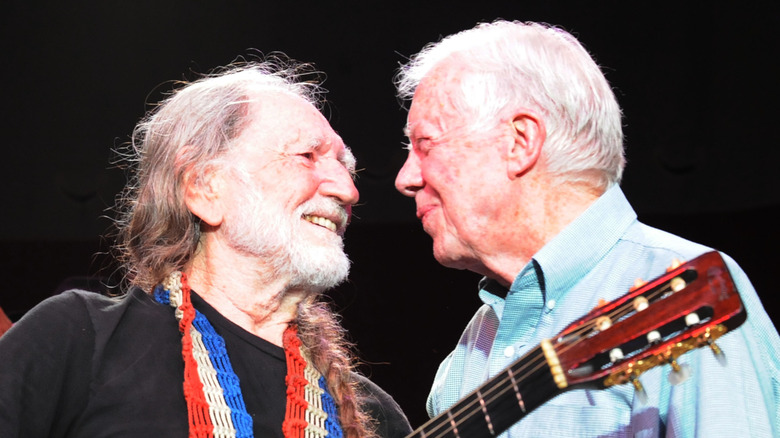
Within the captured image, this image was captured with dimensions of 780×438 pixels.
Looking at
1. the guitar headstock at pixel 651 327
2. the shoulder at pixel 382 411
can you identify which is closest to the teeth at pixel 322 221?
the shoulder at pixel 382 411

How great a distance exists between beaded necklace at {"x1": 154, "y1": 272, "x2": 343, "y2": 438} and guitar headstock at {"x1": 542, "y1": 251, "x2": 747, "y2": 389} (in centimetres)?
72

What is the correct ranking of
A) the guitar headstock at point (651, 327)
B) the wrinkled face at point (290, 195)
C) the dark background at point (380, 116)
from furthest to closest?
the dark background at point (380, 116) → the wrinkled face at point (290, 195) → the guitar headstock at point (651, 327)

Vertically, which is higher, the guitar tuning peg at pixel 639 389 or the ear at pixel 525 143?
the ear at pixel 525 143

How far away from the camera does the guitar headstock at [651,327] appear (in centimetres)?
126

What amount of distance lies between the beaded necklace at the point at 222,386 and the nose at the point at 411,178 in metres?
0.43

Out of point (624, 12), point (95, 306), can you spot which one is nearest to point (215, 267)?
point (95, 306)

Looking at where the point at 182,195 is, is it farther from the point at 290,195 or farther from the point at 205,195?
the point at 290,195

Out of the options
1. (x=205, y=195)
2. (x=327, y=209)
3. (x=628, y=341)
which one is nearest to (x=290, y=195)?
(x=327, y=209)

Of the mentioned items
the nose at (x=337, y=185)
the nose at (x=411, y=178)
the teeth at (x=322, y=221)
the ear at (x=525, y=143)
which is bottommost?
the teeth at (x=322, y=221)

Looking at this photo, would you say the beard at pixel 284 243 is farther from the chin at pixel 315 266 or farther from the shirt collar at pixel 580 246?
the shirt collar at pixel 580 246

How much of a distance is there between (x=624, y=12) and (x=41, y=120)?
2.17 metres

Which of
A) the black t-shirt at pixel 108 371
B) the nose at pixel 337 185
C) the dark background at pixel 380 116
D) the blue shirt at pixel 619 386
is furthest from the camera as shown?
the dark background at pixel 380 116

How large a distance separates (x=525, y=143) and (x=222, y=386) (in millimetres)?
775

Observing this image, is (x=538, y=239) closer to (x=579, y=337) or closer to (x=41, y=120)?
(x=579, y=337)
